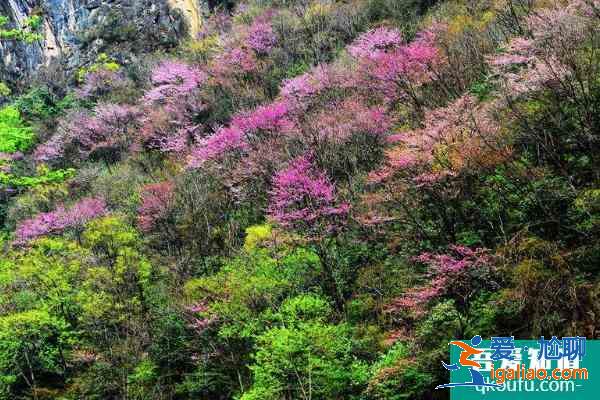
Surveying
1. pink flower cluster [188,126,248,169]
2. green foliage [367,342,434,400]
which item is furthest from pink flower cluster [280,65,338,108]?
green foliage [367,342,434,400]

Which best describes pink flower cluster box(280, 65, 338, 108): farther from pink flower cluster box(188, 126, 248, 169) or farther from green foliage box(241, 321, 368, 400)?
green foliage box(241, 321, 368, 400)

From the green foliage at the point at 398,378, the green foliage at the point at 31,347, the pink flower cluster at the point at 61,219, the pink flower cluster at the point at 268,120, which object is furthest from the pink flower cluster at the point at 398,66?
the green foliage at the point at 31,347

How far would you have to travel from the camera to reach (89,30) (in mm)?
50969

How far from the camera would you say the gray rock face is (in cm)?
4953

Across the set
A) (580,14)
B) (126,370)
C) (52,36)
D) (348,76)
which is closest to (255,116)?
(348,76)

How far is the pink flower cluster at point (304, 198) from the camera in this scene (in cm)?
2033

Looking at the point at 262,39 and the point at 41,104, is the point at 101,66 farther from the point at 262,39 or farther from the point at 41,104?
the point at 262,39

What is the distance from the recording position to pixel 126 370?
20.0m

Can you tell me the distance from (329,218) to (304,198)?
1314mm

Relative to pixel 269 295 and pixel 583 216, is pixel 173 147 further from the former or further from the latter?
pixel 583 216

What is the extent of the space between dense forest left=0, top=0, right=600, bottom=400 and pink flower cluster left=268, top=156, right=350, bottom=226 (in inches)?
3.9

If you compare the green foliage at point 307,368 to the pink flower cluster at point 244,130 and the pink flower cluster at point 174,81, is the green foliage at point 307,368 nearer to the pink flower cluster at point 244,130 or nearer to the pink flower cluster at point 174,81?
the pink flower cluster at point 244,130

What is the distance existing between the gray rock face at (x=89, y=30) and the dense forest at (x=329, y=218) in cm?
1463

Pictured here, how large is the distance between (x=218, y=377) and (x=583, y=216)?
13.7m
